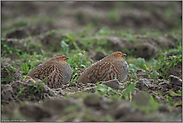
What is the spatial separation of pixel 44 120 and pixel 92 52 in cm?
442

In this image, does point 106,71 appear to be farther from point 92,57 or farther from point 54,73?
point 92,57

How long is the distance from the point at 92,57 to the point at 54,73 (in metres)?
2.22

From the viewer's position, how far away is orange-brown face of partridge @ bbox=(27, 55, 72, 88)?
4234mm

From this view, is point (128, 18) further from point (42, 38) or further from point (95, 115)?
point (95, 115)

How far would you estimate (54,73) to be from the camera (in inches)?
168

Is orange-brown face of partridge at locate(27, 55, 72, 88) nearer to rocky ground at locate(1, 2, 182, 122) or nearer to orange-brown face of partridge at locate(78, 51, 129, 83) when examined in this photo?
rocky ground at locate(1, 2, 182, 122)

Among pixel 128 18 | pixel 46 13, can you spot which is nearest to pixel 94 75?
pixel 128 18

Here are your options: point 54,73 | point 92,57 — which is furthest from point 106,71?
point 92,57

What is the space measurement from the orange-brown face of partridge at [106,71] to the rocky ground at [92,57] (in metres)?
0.23

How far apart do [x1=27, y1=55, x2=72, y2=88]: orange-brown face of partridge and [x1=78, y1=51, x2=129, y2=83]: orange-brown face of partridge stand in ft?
1.01

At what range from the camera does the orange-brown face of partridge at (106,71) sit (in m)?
4.20

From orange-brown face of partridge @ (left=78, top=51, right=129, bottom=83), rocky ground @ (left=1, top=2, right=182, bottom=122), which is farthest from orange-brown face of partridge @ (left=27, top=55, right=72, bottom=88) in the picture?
orange-brown face of partridge @ (left=78, top=51, right=129, bottom=83)

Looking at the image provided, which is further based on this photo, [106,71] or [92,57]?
[92,57]

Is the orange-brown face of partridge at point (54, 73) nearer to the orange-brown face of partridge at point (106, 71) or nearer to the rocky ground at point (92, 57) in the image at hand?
the rocky ground at point (92, 57)
